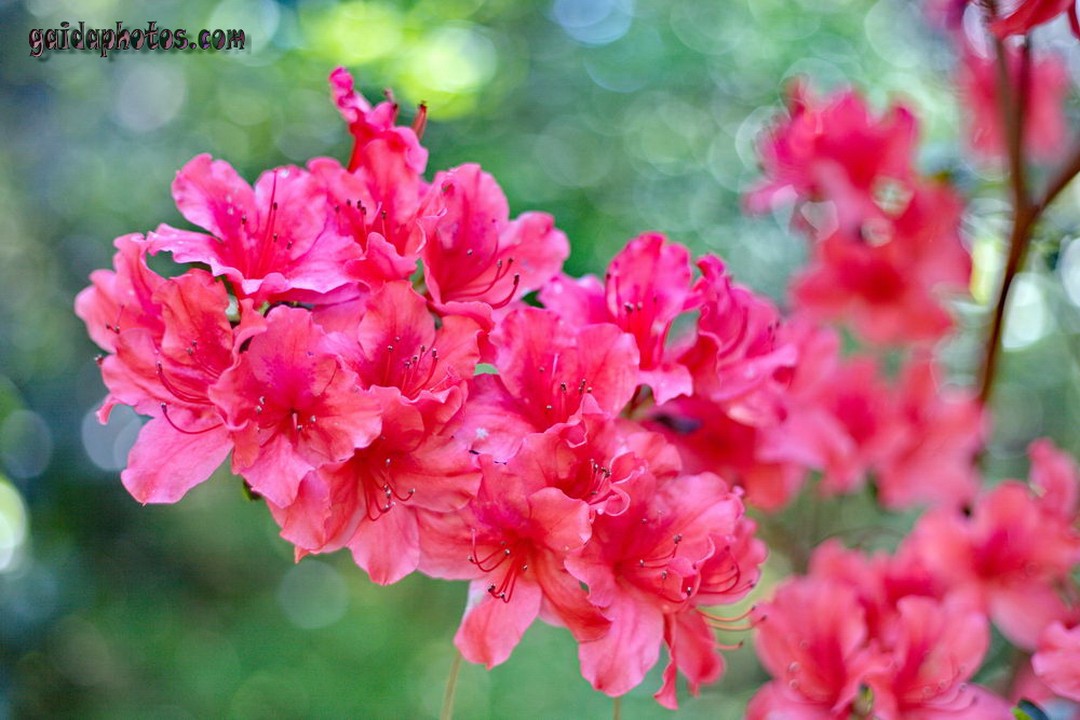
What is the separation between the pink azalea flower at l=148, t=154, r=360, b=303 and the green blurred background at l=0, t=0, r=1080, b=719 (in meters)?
0.70

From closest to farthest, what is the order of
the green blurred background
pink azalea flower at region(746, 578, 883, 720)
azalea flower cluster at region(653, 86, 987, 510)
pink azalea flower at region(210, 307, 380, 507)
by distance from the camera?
pink azalea flower at region(210, 307, 380, 507)
pink azalea flower at region(746, 578, 883, 720)
azalea flower cluster at region(653, 86, 987, 510)
the green blurred background

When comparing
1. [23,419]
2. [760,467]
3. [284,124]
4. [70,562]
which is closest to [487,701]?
[70,562]

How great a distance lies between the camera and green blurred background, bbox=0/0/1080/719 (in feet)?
4.82

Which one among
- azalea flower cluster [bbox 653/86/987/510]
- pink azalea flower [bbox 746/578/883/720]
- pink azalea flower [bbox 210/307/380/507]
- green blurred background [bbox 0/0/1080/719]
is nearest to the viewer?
pink azalea flower [bbox 210/307/380/507]

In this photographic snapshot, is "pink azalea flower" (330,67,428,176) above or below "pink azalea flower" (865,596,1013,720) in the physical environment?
above

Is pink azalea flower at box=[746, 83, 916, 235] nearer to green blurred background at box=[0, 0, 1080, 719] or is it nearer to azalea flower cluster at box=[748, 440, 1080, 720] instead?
green blurred background at box=[0, 0, 1080, 719]

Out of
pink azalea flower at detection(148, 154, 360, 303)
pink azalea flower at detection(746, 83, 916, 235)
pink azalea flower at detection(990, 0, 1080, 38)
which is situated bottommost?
pink azalea flower at detection(746, 83, 916, 235)

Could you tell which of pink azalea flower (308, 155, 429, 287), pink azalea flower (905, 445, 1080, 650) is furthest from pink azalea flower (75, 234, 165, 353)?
pink azalea flower (905, 445, 1080, 650)

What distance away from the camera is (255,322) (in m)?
0.59

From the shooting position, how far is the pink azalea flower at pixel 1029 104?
1.17m

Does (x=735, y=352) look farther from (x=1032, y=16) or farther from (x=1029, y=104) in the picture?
(x=1029, y=104)

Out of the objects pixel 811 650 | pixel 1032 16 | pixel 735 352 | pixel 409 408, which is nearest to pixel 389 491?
pixel 409 408

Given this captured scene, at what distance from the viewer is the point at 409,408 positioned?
1.97 ft

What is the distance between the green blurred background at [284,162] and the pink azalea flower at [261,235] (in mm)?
697
